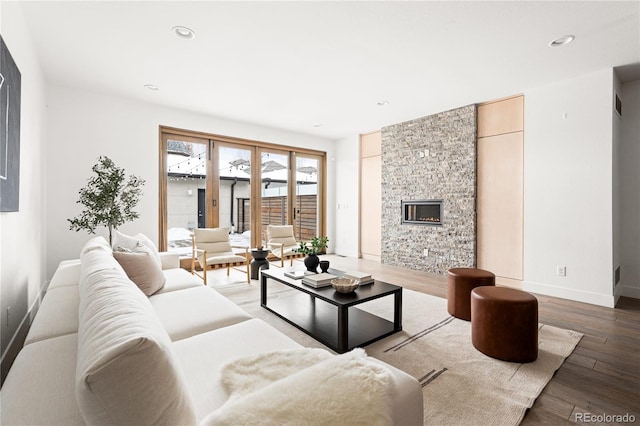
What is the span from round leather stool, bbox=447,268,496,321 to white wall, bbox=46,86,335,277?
4.21 meters

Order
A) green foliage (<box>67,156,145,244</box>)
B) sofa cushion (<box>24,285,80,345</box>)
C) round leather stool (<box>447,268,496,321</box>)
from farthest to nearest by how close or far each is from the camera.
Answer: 1. green foliage (<box>67,156,145,244</box>)
2. round leather stool (<box>447,268,496,321</box>)
3. sofa cushion (<box>24,285,80,345</box>)

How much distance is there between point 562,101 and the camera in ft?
12.3

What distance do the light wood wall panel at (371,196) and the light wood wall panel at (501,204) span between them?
2.04 m

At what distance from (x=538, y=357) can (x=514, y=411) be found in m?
0.81

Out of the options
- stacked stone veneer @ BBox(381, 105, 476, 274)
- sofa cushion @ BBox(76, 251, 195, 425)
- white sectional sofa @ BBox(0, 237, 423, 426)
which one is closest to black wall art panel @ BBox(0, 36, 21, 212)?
white sectional sofa @ BBox(0, 237, 423, 426)

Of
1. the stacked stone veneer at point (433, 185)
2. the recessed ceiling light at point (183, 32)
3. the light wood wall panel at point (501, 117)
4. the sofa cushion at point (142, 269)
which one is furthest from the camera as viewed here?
the stacked stone veneer at point (433, 185)

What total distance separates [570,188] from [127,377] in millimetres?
4659

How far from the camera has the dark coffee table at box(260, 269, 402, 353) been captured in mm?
2336

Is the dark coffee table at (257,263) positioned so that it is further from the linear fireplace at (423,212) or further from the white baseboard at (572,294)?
the white baseboard at (572,294)

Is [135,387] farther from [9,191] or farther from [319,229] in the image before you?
[319,229]

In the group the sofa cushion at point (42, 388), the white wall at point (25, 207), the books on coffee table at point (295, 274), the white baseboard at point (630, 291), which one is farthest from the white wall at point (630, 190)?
the white wall at point (25, 207)

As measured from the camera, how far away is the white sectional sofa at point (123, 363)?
26.2 inches

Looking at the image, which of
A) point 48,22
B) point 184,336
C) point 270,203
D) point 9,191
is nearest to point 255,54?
point 48,22

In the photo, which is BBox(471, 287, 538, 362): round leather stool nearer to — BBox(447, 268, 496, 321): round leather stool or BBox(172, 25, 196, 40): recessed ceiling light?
BBox(447, 268, 496, 321): round leather stool
